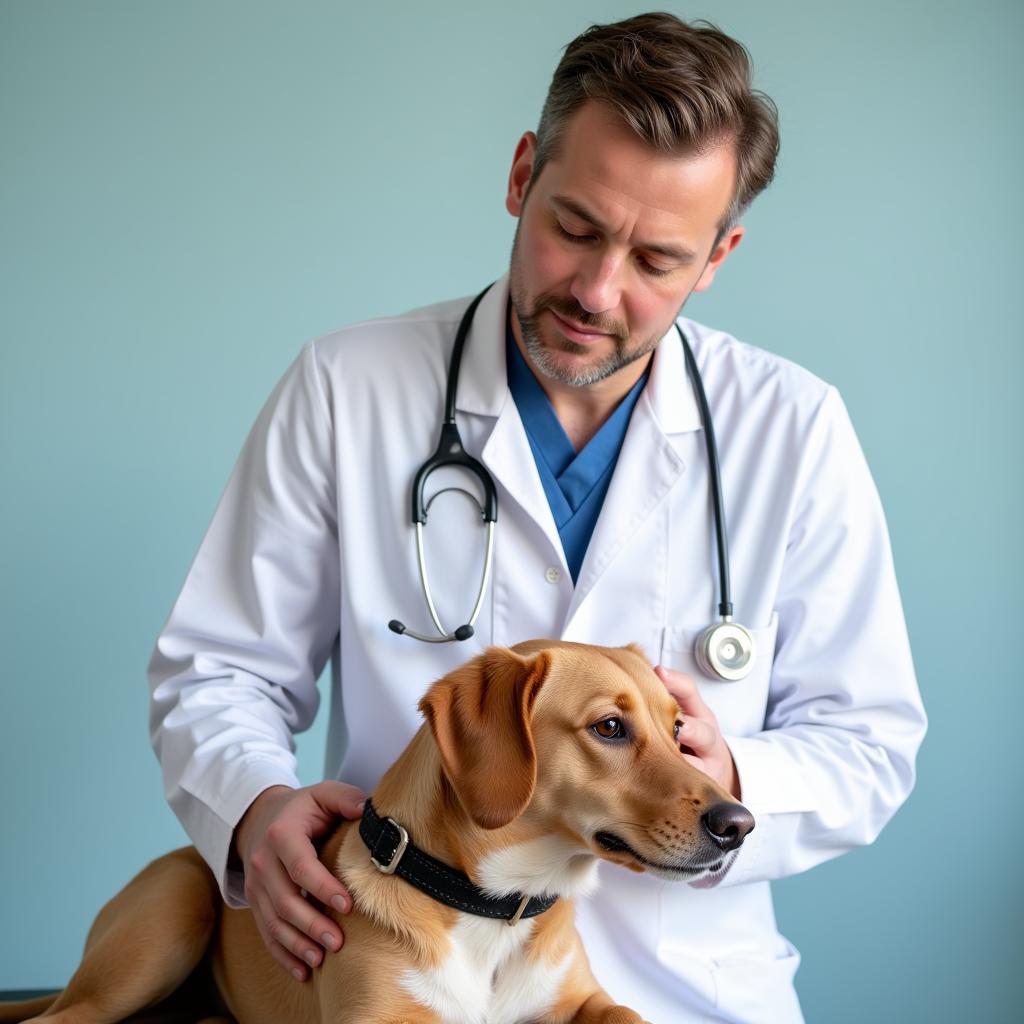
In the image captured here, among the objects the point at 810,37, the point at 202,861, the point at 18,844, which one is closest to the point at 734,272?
the point at 810,37

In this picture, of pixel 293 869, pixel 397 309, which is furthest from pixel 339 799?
pixel 397 309

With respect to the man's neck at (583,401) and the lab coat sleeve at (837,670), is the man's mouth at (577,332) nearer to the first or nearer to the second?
the man's neck at (583,401)

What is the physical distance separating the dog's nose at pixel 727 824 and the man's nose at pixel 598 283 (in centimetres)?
70

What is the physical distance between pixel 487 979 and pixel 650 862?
0.24 m

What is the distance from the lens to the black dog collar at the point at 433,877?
1444mm

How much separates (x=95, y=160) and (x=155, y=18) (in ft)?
1.02

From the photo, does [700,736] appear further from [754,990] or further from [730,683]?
[754,990]

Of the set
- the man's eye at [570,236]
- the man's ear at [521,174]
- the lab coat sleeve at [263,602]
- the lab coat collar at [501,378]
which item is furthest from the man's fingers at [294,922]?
the man's ear at [521,174]

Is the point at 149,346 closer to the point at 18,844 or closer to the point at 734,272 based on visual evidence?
the point at 18,844

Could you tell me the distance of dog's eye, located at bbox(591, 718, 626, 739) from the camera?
59.2 inches

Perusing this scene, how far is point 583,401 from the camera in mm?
1952

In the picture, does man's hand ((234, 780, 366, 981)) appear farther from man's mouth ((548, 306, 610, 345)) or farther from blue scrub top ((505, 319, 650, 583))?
man's mouth ((548, 306, 610, 345))

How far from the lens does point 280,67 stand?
2639 millimetres

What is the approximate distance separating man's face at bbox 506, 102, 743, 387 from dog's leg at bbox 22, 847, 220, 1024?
2.92 ft
